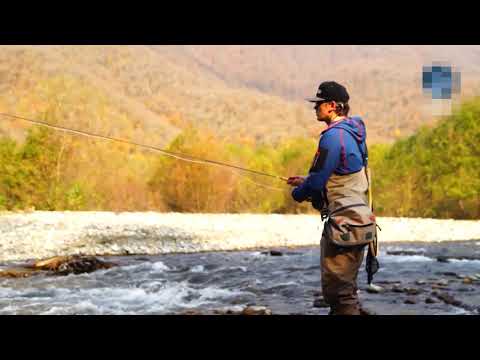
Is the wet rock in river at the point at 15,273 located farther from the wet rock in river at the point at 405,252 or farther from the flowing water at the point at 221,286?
the wet rock in river at the point at 405,252

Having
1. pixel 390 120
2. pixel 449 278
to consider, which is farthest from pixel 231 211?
pixel 390 120

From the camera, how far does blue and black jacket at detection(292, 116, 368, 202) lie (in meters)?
3.81

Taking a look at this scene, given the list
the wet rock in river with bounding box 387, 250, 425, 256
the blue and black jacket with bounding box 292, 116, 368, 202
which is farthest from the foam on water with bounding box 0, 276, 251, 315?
the wet rock in river with bounding box 387, 250, 425, 256

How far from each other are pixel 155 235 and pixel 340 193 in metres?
14.6

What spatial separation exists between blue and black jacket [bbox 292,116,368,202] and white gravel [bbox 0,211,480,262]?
10891mm

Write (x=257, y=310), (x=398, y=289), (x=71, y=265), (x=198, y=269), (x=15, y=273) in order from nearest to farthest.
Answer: (x=257, y=310), (x=398, y=289), (x=15, y=273), (x=71, y=265), (x=198, y=269)

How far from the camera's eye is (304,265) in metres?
12.4

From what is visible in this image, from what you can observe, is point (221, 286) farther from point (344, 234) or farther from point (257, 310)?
point (344, 234)

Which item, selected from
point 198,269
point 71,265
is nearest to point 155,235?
point 198,269

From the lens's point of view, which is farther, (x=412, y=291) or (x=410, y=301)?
(x=412, y=291)

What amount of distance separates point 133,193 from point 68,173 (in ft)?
18.5

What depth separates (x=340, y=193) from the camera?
391 cm
